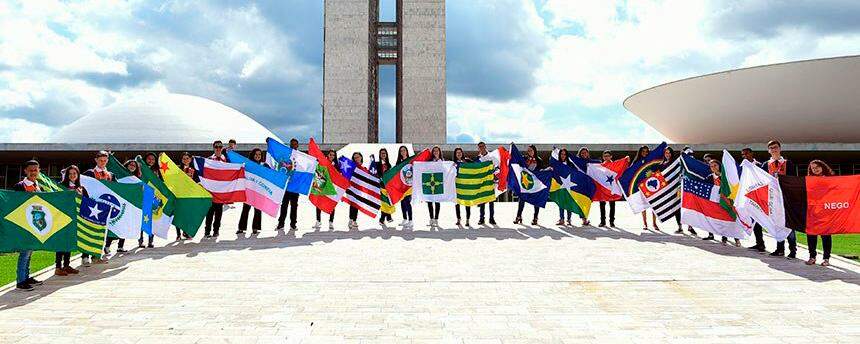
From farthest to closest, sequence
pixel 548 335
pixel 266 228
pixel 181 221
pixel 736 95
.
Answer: pixel 736 95 → pixel 266 228 → pixel 181 221 → pixel 548 335

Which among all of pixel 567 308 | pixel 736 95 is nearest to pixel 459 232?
pixel 567 308

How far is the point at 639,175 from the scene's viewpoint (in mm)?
10820

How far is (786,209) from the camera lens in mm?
7500

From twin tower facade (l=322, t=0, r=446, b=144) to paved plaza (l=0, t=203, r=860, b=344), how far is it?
44727mm

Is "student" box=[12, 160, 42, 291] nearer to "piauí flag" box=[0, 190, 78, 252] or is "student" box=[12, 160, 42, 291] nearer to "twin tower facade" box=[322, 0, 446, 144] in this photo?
"piauí flag" box=[0, 190, 78, 252]

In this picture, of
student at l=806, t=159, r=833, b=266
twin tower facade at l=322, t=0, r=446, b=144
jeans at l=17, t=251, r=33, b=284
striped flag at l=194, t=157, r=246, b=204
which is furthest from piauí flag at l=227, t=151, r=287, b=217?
twin tower facade at l=322, t=0, r=446, b=144

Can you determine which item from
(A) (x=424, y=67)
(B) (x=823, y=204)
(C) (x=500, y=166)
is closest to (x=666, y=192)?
(B) (x=823, y=204)

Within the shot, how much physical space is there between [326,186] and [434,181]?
236 cm

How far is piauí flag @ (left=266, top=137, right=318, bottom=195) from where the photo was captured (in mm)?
10500

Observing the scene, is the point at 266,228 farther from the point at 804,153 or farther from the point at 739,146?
the point at 804,153

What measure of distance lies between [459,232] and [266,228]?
416 cm

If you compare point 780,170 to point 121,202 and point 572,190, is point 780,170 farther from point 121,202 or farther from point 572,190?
point 121,202

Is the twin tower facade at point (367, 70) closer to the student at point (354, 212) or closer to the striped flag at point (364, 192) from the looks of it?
the student at point (354, 212)

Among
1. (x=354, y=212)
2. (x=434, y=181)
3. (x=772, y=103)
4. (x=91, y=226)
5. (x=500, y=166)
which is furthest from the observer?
(x=772, y=103)
